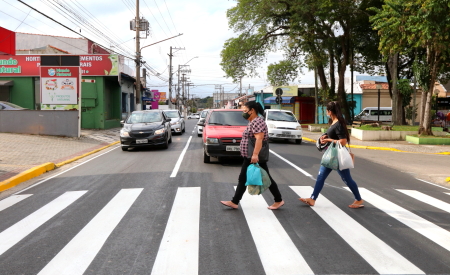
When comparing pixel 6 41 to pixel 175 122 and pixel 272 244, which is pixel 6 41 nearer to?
pixel 272 244

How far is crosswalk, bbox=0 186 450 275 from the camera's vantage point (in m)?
4.14

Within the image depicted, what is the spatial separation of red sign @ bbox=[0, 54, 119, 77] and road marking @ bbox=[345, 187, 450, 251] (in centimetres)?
2275

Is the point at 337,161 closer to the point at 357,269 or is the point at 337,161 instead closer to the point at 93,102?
the point at 357,269

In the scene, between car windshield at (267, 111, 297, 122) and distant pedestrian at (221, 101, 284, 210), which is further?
car windshield at (267, 111, 297, 122)

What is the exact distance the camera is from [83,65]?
2733cm

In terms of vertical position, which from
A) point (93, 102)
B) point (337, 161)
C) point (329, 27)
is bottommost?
point (337, 161)

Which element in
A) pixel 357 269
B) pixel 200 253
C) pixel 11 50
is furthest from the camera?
pixel 11 50

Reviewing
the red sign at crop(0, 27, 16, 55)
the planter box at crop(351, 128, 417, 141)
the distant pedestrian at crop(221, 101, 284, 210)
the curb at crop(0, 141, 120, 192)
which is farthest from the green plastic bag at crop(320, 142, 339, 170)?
the planter box at crop(351, 128, 417, 141)

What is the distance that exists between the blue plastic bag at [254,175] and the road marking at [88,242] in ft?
6.39

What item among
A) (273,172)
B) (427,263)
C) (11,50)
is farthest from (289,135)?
(427,263)

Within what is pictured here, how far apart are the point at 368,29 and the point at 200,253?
2957 centimetres

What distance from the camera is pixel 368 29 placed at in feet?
99.4

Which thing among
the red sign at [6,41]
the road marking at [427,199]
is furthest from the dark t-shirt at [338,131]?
the red sign at [6,41]

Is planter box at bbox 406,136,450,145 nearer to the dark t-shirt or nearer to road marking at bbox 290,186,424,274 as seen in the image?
road marking at bbox 290,186,424,274
